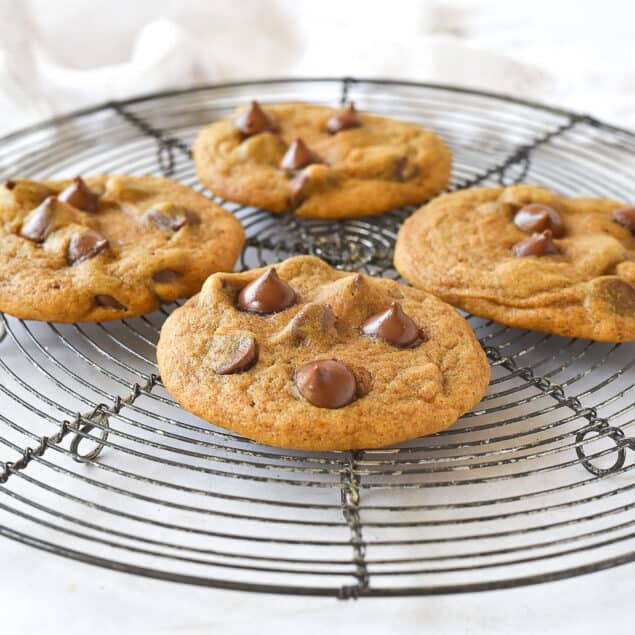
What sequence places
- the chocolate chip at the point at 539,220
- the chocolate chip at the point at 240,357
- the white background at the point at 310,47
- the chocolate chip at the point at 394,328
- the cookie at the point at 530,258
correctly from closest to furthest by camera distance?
1. the chocolate chip at the point at 240,357
2. the chocolate chip at the point at 394,328
3. the cookie at the point at 530,258
4. the chocolate chip at the point at 539,220
5. the white background at the point at 310,47

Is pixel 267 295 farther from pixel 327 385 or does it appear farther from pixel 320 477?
pixel 320 477

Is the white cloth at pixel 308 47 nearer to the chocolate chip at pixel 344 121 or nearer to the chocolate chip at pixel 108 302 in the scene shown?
the chocolate chip at pixel 344 121

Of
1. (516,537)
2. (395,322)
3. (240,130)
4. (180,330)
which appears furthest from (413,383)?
(240,130)

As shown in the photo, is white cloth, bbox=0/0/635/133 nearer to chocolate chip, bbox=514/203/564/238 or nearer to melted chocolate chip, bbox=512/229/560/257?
chocolate chip, bbox=514/203/564/238

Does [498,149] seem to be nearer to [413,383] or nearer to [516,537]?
[413,383]

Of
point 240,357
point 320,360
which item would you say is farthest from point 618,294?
point 240,357

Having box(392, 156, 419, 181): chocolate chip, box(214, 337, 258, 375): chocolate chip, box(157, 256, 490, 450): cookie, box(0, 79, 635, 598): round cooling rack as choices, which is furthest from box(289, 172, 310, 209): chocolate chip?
box(214, 337, 258, 375): chocolate chip

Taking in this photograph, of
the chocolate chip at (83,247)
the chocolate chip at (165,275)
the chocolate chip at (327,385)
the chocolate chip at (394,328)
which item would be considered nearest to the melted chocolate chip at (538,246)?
the chocolate chip at (394,328)
